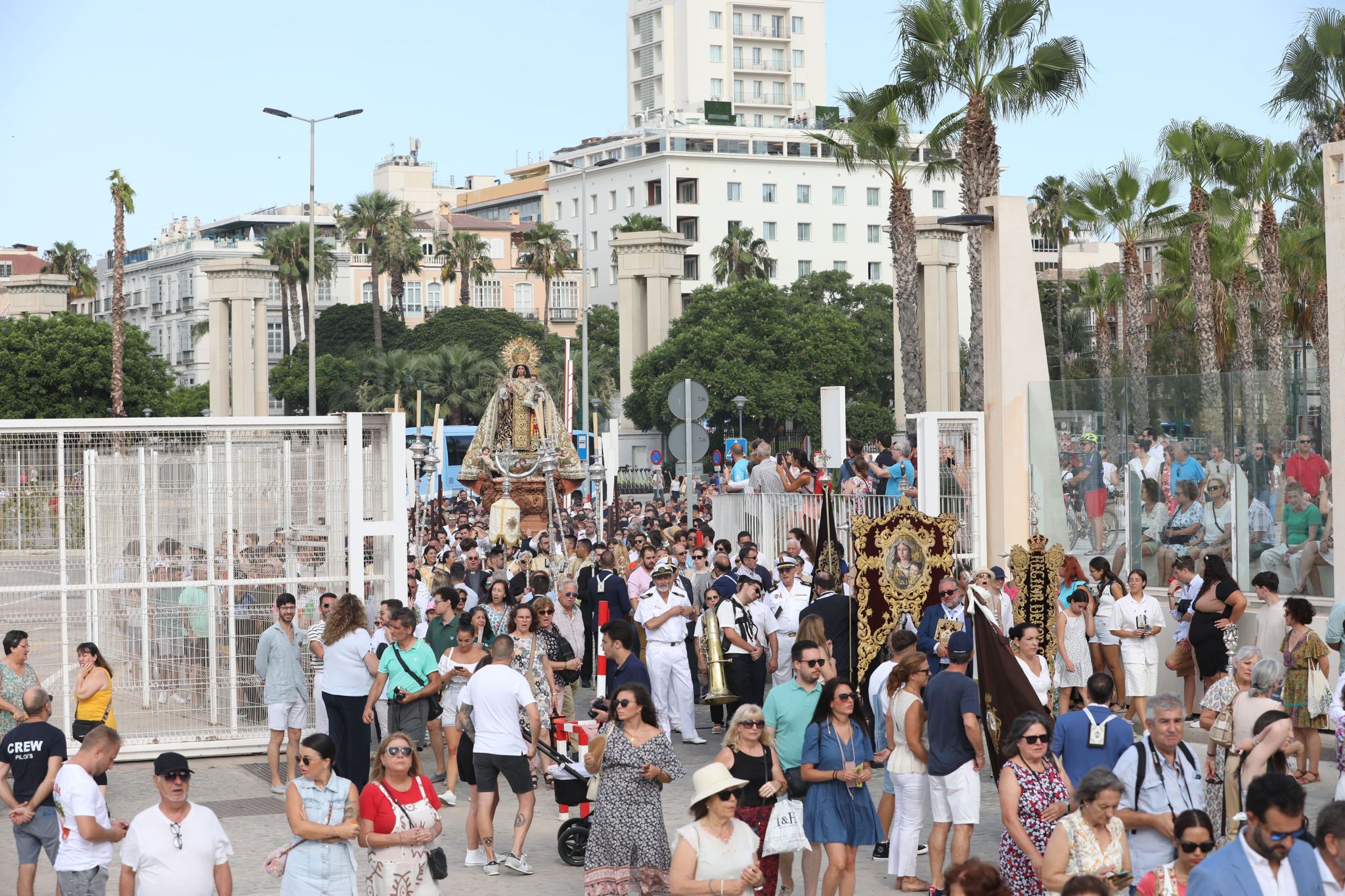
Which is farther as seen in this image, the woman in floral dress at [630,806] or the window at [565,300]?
the window at [565,300]

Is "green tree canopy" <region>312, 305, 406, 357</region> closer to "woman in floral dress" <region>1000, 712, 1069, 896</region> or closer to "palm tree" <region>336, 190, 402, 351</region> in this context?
"palm tree" <region>336, 190, 402, 351</region>

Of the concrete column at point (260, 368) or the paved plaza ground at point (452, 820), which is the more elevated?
the concrete column at point (260, 368)

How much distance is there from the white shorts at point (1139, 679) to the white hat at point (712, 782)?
7.86 m

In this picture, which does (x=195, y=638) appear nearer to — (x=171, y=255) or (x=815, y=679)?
(x=815, y=679)

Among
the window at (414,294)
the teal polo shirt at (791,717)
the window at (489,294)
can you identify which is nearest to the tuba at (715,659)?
the teal polo shirt at (791,717)

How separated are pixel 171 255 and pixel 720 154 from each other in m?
39.0

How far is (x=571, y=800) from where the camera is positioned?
10727mm

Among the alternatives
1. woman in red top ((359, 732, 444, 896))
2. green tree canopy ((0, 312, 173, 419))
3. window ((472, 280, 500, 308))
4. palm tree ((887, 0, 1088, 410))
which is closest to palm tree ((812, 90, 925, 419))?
palm tree ((887, 0, 1088, 410))

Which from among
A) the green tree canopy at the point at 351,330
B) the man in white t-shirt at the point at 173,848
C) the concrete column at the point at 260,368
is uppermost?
the green tree canopy at the point at 351,330

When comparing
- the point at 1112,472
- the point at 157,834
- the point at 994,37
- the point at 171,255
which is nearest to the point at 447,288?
the point at 171,255

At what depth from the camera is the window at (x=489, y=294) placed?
382 feet

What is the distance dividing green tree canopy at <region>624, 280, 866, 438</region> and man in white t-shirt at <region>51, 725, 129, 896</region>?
63.9m

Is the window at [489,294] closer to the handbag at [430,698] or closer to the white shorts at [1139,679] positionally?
the white shorts at [1139,679]

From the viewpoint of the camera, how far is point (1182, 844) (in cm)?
692
